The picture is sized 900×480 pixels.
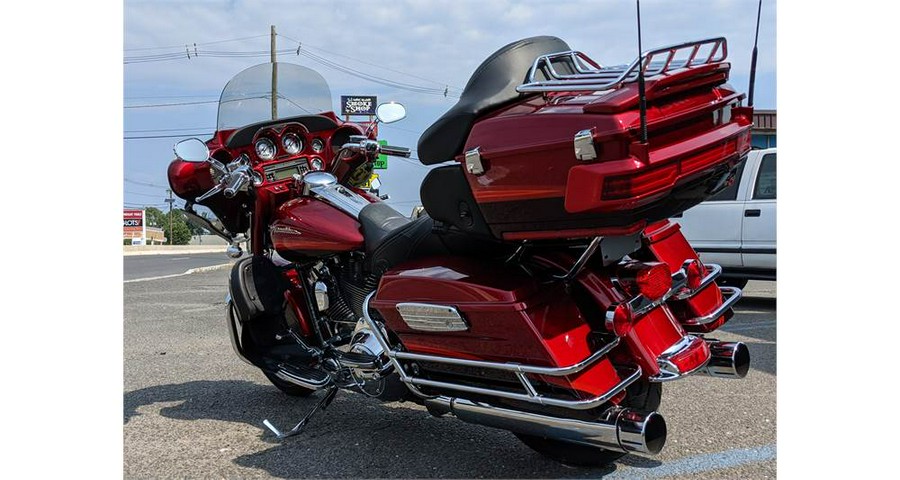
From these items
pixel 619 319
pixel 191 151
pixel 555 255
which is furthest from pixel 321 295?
pixel 619 319

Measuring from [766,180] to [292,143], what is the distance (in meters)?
5.75

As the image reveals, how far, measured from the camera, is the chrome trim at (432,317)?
2.55m

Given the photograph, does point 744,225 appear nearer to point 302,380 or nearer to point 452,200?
point 302,380

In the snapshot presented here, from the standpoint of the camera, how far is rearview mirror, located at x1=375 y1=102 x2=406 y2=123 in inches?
156

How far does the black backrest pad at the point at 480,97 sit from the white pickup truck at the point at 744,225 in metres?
5.79

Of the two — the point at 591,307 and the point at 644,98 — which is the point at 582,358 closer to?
the point at 591,307

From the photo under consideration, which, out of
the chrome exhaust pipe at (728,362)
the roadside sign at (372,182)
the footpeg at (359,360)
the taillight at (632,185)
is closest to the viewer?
the taillight at (632,185)

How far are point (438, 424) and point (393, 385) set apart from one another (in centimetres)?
61

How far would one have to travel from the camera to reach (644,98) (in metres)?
2.09

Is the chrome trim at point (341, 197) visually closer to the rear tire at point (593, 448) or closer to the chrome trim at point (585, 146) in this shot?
the rear tire at point (593, 448)

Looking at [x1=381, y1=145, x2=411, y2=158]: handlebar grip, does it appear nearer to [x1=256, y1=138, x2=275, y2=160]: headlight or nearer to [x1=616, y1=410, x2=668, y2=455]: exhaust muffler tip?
[x1=256, y1=138, x2=275, y2=160]: headlight

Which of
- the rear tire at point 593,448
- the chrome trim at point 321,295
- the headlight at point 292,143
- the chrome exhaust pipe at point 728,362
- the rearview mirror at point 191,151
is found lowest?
the rear tire at point 593,448

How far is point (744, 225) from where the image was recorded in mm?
7836

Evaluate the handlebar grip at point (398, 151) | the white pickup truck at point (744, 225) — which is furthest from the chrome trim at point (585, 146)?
the white pickup truck at point (744, 225)
